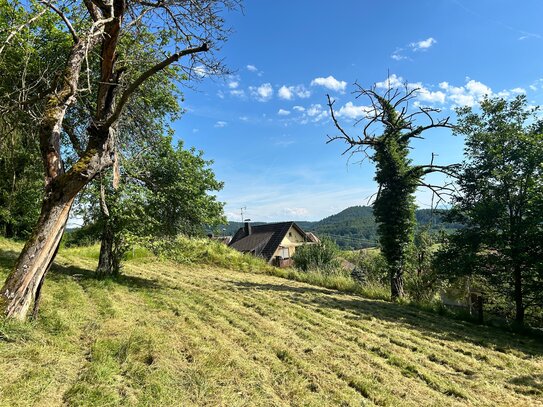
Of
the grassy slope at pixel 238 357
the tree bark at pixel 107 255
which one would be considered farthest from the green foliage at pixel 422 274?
the tree bark at pixel 107 255

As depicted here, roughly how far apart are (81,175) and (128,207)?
4172 mm

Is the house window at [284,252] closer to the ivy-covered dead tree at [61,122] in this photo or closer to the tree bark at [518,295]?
the tree bark at [518,295]

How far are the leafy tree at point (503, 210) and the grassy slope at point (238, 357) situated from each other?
2.09 meters

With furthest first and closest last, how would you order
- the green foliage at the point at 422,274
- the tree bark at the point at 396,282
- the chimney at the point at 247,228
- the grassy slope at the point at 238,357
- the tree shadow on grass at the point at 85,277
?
the chimney at the point at 247,228 → the green foliage at the point at 422,274 → the tree bark at the point at 396,282 → the tree shadow on grass at the point at 85,277 → the grassy slope at the point at 238,357

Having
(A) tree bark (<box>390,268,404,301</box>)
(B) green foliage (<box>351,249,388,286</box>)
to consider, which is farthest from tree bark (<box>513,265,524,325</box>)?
(B) green foliage (<box>351,249,388,286</box>)

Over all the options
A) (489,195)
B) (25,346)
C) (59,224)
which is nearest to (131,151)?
(59,224)

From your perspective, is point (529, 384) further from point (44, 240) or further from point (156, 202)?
point (156, 202)

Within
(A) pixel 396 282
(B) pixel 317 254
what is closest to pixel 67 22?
(A) pixel 396 282

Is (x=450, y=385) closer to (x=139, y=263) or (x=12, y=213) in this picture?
(x=139, y=263)

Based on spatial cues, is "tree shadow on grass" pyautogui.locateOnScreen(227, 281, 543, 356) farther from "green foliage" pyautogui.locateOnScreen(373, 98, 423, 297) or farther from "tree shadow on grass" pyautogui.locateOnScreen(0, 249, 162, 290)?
"tree shadow on grass" pyautogui.locateOnScreen(0, 249, 162, 290)

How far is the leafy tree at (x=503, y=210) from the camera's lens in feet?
27.2

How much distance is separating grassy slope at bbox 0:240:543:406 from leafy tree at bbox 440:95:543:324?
2.09 metres

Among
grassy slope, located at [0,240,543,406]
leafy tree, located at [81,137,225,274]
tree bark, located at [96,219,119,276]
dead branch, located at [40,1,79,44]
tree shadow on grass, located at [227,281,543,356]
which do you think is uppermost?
dead branch, located at [40,1,79,44]

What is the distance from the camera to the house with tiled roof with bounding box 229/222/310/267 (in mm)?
36188
